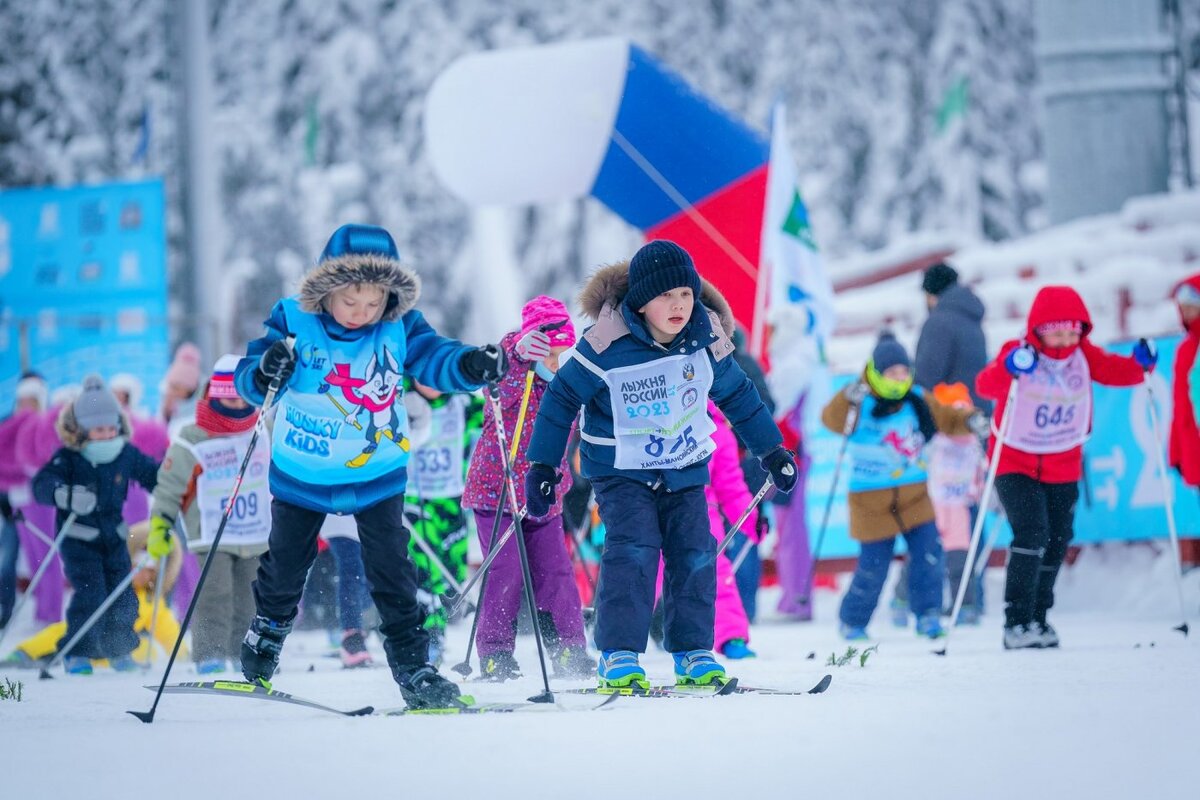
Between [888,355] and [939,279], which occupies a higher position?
[939,279]

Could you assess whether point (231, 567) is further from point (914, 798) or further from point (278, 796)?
point (914, 798)

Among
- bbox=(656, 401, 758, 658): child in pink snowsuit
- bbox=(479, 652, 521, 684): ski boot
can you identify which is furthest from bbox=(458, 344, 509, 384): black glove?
bbox=(656, 401, 758, 658): child in pink snowsuit

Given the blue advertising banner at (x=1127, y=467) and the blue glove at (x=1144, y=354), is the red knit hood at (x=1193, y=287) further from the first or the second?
the blue glove at (x=1144, y=354)

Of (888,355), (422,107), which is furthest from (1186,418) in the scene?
(422,107)

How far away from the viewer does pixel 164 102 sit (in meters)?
33.6

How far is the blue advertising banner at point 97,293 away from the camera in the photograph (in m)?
14.6

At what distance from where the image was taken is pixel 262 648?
223 inches

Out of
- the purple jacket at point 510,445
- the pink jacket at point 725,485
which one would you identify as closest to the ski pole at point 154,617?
the purple jacket at point 510,445

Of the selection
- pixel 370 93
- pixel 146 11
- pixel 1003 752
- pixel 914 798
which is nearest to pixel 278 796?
pixel 914 798

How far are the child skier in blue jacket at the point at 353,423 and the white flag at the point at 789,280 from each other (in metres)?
5.31

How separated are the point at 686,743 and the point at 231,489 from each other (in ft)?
13.5

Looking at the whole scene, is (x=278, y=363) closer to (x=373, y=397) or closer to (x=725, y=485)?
(x=373, y=397)

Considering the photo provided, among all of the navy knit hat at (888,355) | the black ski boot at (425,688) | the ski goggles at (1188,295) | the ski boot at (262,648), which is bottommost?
the black ski boot at (425,688)

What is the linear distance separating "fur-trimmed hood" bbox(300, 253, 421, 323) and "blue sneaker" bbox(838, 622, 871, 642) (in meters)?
4.00
